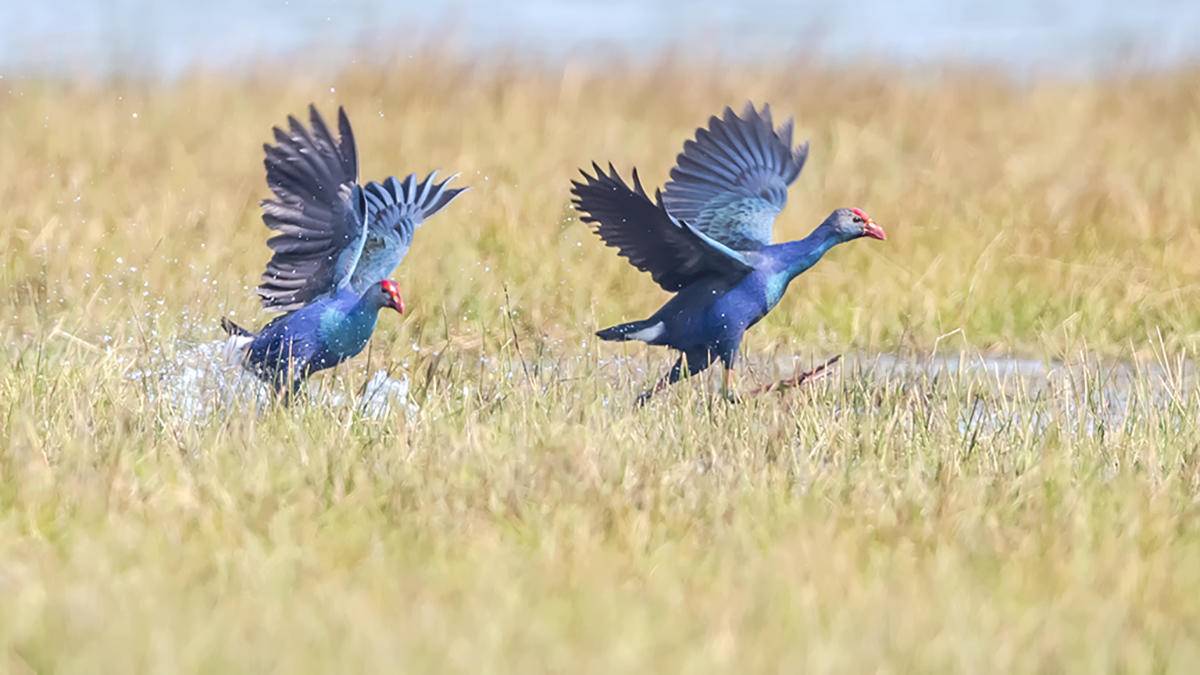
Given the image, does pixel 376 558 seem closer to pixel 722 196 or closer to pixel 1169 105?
pixel 722 196

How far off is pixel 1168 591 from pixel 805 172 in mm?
6474

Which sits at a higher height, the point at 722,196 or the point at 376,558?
the point at 722,196

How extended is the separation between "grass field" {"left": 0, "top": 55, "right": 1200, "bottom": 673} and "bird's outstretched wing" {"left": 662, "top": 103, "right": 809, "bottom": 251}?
0.53 metres

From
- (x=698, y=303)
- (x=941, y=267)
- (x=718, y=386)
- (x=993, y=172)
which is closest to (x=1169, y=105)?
(x=993, y=172)

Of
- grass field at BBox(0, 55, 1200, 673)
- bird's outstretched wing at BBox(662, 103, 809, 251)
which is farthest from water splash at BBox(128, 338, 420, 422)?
bird's outstretched wing at BBox(662, 103, 809, 251)

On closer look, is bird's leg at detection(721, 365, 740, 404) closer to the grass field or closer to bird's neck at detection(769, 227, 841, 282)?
the grass field

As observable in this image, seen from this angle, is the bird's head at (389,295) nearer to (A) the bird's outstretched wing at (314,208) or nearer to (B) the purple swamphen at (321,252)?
(B) the purple swamphen at (321,252)

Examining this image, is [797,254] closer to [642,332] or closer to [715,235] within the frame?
[715,235]

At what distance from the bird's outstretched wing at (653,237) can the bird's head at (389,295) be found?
1.86 ft

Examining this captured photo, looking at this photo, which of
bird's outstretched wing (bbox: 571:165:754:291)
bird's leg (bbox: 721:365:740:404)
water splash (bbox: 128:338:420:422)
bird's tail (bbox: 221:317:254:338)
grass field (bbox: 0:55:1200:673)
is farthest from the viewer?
bird's tail (bbox: 221:317:254:338)

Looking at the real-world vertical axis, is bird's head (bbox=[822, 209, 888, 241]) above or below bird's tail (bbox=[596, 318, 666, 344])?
above

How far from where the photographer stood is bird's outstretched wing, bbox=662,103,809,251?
22.5ft

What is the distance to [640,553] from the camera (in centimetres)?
448

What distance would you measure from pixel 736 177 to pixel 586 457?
6.90 feet
